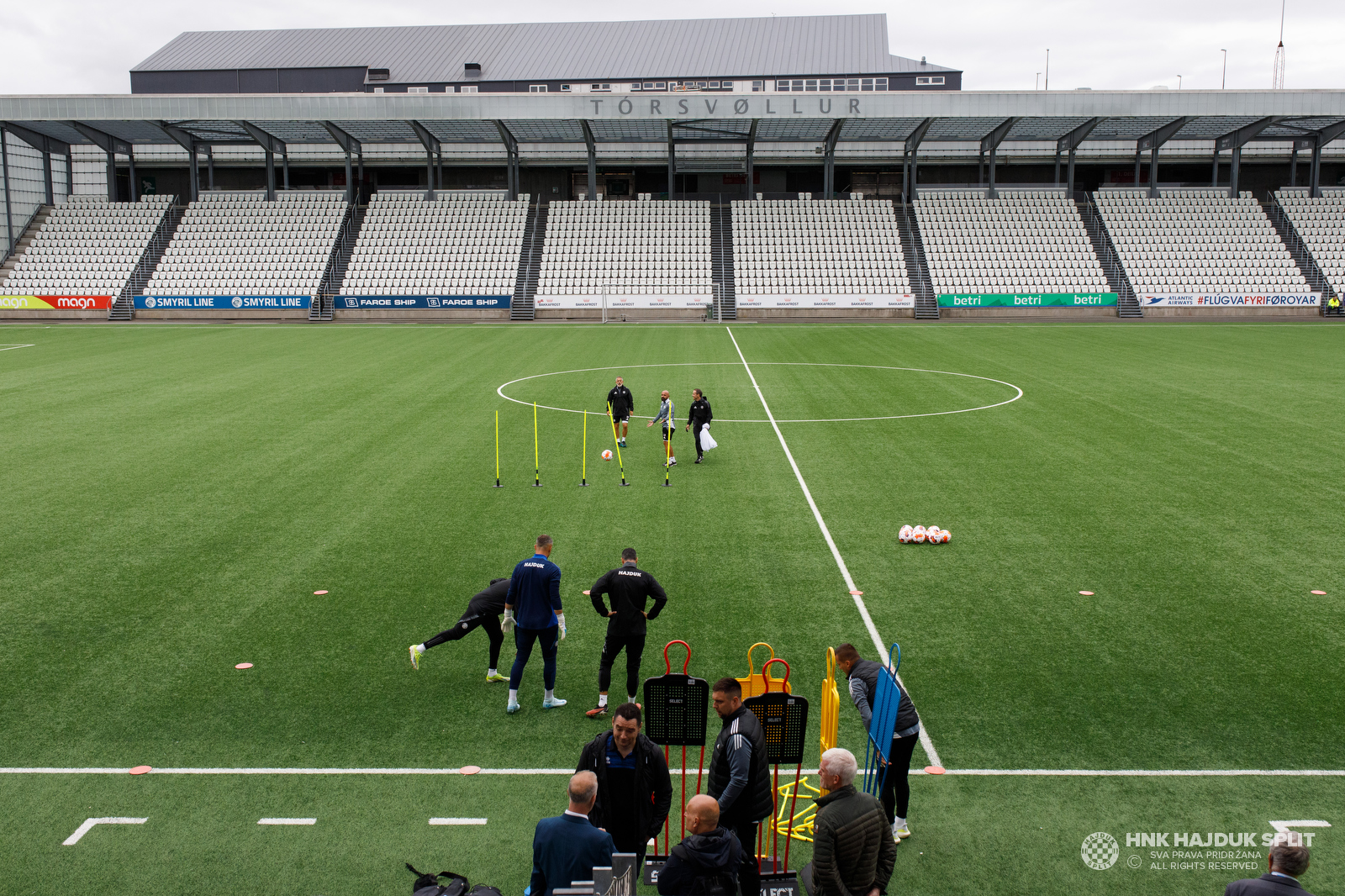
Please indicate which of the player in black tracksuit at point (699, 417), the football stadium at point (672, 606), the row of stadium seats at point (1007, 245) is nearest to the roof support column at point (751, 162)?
the row of stadium seats at point (1007, 245)

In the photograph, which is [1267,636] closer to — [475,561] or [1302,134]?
[475,561]

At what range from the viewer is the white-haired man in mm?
5773

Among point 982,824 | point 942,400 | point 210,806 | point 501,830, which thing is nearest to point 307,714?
point 210,806

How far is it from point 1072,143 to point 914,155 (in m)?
10.3

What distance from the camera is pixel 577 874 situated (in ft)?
19.1

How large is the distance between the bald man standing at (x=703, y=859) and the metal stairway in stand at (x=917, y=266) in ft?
170

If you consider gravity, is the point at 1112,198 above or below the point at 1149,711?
above

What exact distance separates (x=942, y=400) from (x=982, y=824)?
20.0m

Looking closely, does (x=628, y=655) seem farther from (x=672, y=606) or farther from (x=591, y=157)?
(x=591, y=157)

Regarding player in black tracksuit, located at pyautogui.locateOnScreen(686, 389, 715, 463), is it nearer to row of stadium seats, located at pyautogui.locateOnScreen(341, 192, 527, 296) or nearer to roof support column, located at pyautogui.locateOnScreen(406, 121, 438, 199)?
row of stadium seats, located at pyautogui.locateOnScreen(341, 192, 527, 296)

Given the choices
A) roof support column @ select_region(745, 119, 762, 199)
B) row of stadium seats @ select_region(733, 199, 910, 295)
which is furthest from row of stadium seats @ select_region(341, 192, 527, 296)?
roof support column @ select_region(745, 119, 762, 199)

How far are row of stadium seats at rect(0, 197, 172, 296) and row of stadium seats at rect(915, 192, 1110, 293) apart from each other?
2006 inches

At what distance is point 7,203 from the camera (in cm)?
5919

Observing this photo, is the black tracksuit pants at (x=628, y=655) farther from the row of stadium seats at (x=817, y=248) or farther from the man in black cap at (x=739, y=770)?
the row of stadium seats at (x=817, y=248)
